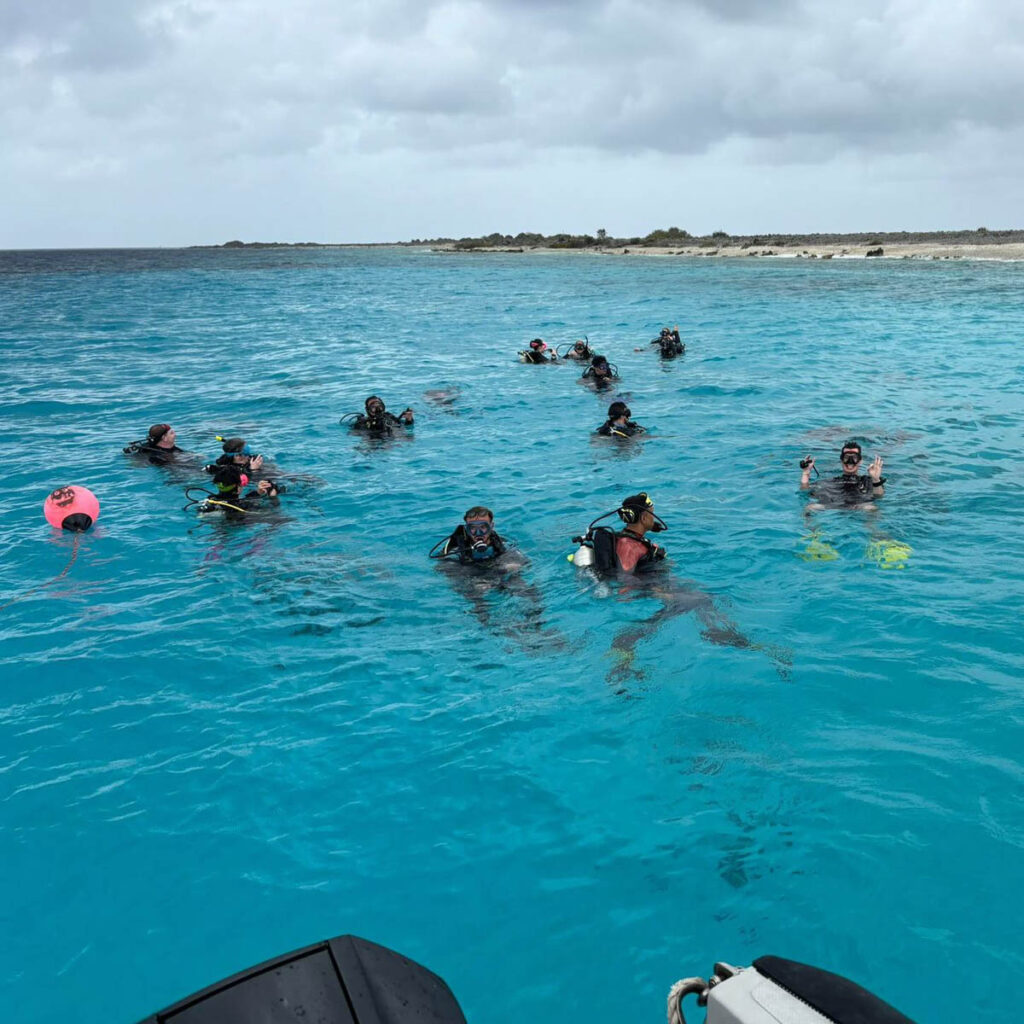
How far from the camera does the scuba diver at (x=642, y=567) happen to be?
8312 mm

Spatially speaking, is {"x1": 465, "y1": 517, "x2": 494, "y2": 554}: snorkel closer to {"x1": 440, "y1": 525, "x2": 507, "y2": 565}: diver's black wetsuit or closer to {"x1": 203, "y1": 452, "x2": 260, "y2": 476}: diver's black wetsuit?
{"x1": 440, "y1": 525, "x2": 507, "y2": 565}: diver's black wetsuit

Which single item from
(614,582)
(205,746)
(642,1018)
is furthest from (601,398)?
(642,1018)

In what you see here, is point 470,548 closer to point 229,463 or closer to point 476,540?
point 476,540

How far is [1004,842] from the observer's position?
5273 mm

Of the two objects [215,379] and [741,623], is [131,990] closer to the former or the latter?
[741,623]

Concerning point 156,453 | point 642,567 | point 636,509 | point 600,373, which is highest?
point 600,373

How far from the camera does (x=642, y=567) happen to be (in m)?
9.32

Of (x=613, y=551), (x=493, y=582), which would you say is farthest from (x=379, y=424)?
(x=613, y=551)

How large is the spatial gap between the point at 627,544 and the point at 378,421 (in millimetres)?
8376

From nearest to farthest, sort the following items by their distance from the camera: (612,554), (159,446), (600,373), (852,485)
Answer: (612,554) < (852,485) < (159,446) < (600,373)

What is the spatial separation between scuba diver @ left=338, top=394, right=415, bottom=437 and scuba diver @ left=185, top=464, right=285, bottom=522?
4108 mm

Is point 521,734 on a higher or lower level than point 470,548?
lower

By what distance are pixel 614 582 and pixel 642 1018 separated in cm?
525

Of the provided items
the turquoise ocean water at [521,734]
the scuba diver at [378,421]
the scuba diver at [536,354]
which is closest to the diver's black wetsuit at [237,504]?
the turquoise ocean water at [521,734]
